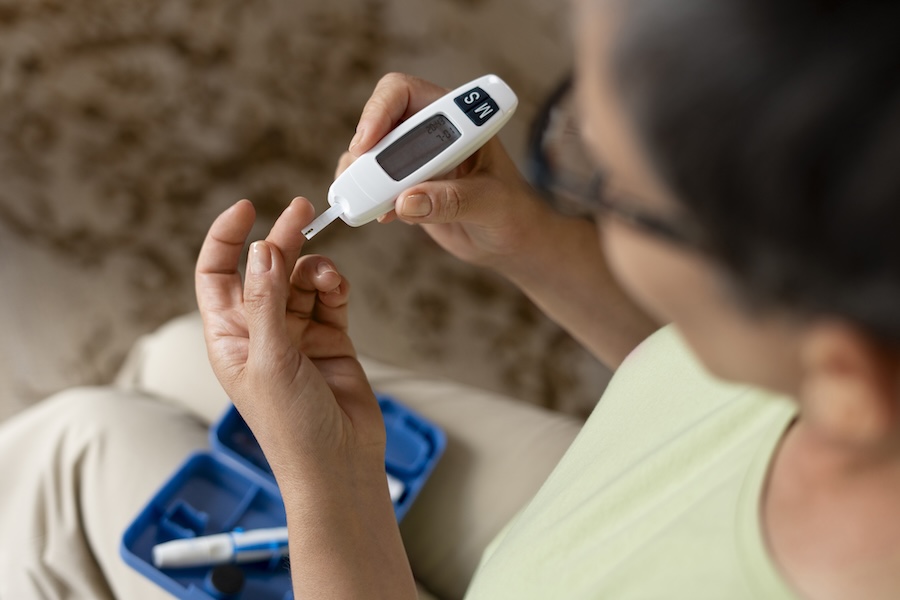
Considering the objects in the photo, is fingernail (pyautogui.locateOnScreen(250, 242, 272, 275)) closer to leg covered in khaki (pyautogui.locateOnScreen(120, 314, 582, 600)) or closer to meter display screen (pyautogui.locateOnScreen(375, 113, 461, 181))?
meter display screen (pyautogui.locateOnScreen(375, 113, 461, 181))

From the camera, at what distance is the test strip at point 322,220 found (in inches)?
27.4

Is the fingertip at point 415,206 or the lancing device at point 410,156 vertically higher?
the lancing device at point 410,156

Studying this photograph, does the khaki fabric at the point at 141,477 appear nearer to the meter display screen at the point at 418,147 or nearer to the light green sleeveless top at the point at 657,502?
the light green sleeveless top at the point at 657,502

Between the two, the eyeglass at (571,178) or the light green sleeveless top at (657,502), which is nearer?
the eyeglass at (571,178)

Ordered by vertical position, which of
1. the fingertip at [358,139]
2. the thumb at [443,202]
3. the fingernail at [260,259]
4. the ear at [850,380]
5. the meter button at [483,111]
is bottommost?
the ear at [850,380]

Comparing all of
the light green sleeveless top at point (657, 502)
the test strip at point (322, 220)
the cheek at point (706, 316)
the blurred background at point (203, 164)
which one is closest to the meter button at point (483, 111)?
the test strip at point (322, 220)

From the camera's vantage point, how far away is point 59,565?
2.45ft

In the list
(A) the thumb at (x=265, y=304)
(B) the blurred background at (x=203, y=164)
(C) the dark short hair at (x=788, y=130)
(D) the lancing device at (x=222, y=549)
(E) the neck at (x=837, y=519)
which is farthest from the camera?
(B) the blurred background at (x=203, y=164)

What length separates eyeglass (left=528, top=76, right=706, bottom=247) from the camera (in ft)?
1.16

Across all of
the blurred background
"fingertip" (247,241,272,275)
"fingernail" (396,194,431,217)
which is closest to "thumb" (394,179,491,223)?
"fingernail" (396,194,431,217)

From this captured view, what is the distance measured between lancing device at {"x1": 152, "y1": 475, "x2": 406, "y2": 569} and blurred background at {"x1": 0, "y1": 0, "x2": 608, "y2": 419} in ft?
2.00

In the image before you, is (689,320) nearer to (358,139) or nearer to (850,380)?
(850,380)

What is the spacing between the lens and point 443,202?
0.68 m

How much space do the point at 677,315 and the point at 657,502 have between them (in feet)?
0.61
